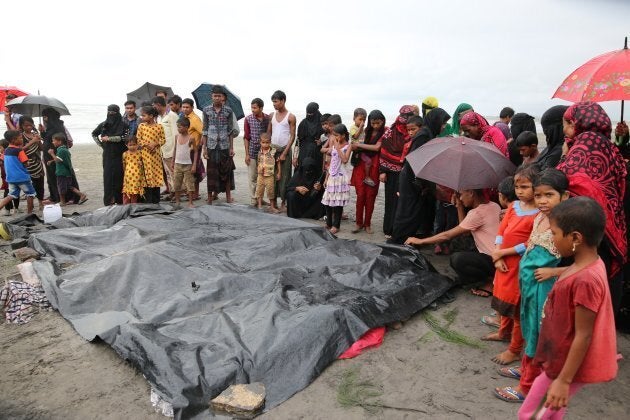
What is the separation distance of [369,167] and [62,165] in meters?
5.00

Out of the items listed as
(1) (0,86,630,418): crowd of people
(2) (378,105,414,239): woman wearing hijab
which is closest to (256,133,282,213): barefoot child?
(1) (0,86,630,418): crowd of people

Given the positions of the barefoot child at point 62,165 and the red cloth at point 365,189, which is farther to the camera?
the barefoot child at point 62,165

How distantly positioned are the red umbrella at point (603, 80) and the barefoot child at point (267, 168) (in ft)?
13.4

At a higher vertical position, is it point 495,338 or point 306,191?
point 306,191

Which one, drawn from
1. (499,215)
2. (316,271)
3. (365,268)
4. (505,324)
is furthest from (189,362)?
(499,215)

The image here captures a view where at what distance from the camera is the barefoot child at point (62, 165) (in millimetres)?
7355

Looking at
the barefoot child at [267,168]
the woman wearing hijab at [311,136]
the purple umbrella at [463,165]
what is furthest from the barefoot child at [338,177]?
the purple umbrella at [463,165]

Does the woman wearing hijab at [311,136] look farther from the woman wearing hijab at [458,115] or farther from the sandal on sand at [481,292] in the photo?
the sandal on sand at [481,292]

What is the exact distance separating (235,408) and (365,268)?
198cm

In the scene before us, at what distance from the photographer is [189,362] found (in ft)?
9.08

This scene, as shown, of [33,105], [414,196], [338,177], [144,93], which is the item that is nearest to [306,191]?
[338,177]

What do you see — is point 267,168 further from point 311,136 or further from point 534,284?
point 534,284

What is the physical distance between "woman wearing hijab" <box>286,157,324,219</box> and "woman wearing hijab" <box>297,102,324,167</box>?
0.14m

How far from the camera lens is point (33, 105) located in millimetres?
7891
